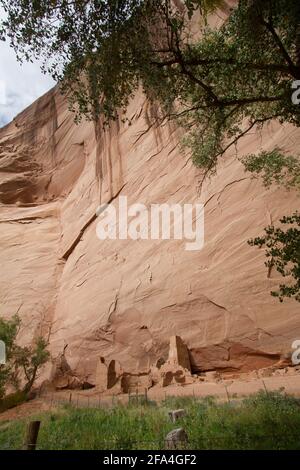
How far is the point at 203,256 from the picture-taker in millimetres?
19188

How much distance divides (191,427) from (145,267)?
1270 centimetres

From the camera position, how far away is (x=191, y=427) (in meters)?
8.74

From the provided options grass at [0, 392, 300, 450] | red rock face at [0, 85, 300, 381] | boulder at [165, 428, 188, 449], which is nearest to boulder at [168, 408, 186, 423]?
grass at [0, 392, 300, 450]

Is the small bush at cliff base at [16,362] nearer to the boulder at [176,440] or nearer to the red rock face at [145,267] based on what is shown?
the red rock face at [145,267]

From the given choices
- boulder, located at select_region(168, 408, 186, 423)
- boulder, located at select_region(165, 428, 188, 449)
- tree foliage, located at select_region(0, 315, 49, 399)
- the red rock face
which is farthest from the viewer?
tree foliage, located at select_region(0, 315, 49, 399)

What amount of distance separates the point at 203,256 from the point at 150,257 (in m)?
3.36

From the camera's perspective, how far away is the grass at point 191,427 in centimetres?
702

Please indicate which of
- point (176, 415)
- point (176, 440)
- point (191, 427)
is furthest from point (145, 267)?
point (176, 440)

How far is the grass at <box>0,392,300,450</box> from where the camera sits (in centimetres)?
702

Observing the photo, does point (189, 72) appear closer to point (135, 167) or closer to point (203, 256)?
point (203, 256)

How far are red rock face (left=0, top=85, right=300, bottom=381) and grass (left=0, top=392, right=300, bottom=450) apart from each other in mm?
5085

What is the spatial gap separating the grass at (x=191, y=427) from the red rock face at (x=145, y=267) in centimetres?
508

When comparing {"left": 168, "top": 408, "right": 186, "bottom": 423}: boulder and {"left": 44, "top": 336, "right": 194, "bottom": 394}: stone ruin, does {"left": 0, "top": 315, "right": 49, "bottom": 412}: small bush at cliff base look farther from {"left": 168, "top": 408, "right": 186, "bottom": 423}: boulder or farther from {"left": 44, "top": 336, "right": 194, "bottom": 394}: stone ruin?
{"left": 168, "top": 408, "right": 186, "bottom": 423}: boulder
